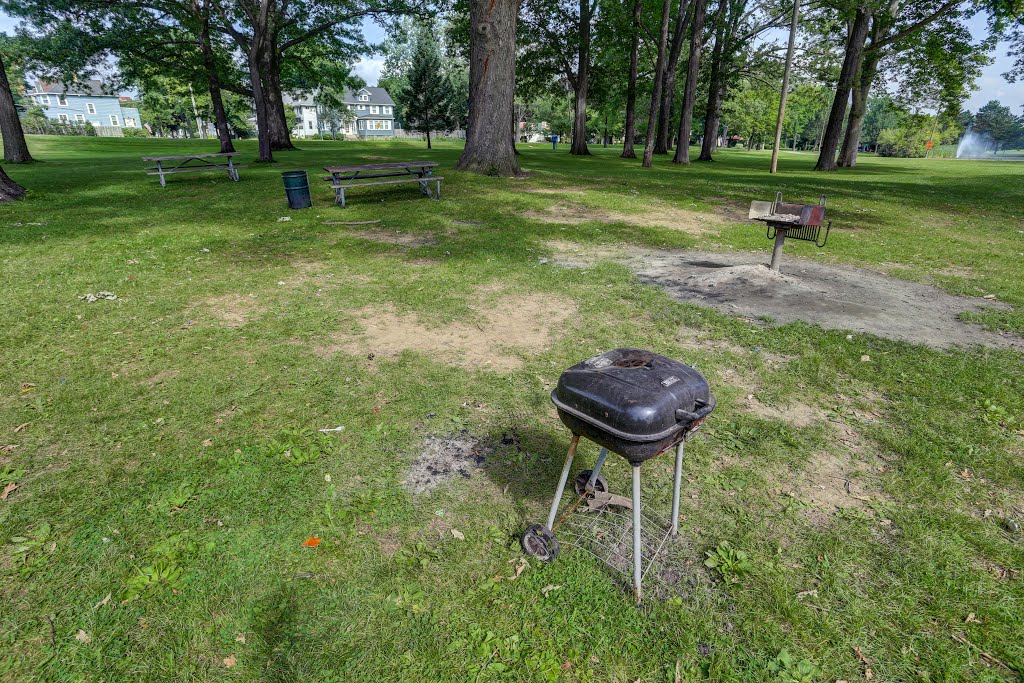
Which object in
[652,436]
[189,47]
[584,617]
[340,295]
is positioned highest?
[189,47]

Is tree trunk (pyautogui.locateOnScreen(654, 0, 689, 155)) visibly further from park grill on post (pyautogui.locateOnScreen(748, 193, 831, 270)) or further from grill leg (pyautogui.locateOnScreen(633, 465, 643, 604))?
grill leg (pyautogui.locateOnScreen(633, 465, 643, 604))

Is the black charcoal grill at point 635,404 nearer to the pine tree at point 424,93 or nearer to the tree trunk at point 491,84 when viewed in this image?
the tree trunk at point 491,84

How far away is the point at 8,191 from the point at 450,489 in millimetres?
14767

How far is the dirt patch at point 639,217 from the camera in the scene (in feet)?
35.0

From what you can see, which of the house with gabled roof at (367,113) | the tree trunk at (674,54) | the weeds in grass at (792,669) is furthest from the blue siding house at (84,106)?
the weeds in grass at (792,669)

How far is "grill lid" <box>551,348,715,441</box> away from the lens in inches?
76.9

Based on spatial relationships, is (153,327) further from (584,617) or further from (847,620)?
(847,620)

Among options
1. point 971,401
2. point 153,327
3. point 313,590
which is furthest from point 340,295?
point 971,401

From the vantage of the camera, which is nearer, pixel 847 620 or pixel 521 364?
pixel 847 620

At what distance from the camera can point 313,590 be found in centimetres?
236

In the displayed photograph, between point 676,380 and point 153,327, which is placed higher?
point 676,380

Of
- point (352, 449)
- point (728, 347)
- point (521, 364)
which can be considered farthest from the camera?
point (728, 347)

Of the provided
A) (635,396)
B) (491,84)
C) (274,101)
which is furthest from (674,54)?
(635,396)

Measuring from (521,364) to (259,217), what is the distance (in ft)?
28.0
